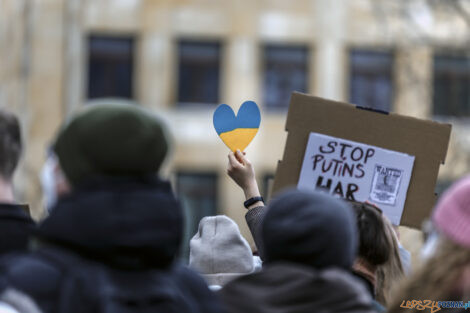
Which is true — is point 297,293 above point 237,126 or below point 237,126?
below

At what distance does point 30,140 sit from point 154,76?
289 centimetres

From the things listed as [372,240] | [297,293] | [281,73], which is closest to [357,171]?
[372,240]

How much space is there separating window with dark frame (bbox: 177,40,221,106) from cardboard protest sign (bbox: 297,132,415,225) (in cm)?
1595

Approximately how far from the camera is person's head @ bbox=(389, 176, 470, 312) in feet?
8.46

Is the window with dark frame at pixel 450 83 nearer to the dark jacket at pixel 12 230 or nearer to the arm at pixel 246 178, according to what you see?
the arm at pixel 246 178

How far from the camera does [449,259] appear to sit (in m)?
2.58

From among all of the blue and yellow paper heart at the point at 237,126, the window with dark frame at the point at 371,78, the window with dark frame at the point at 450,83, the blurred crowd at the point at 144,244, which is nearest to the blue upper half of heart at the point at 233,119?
the blue and yellow paper heart at the point at 237,126

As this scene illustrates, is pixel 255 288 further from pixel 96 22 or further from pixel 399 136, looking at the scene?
pixel 96 22

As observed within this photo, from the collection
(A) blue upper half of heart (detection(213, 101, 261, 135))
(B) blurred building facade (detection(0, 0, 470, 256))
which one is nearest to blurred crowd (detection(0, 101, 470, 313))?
(A) blue upper half of heart (detection(213, 101, 261, 135))

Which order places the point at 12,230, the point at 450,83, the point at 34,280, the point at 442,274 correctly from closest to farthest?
the point at 34,280 → the point at 442,274 → the point at 12,230 → the point at 450,83

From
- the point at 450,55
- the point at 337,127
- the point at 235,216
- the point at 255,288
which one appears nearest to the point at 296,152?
the point at 337,127

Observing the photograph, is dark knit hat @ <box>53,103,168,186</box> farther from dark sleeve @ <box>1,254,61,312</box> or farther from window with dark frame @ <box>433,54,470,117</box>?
window with dark frame @ <box>433,54,470,117</box>

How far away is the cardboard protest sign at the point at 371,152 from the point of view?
15.0 ft

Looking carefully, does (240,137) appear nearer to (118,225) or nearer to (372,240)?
(372,240)
